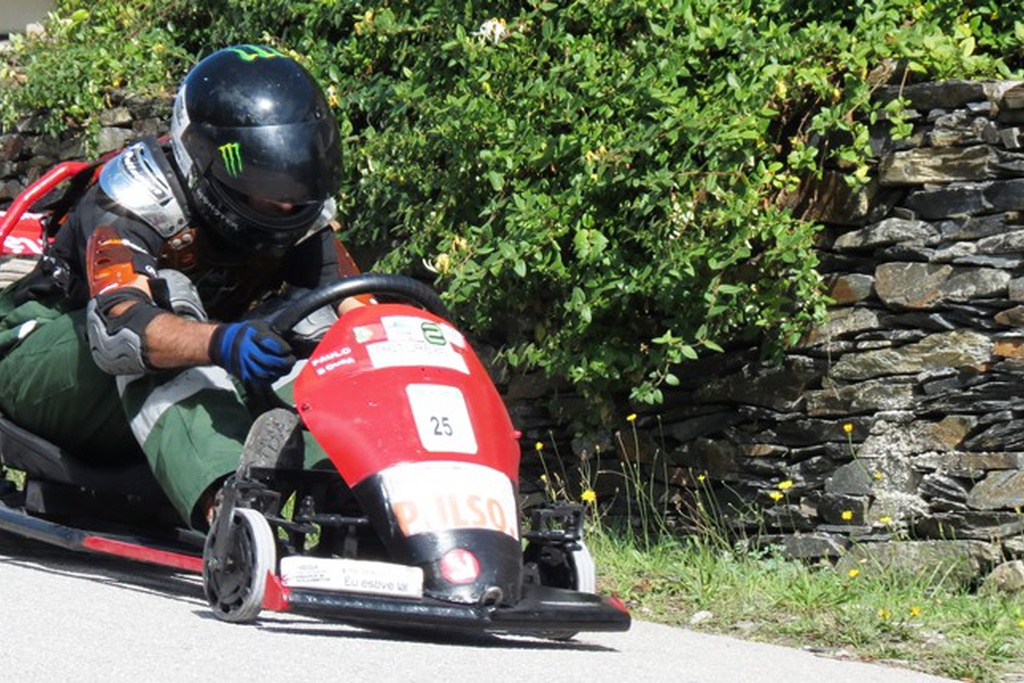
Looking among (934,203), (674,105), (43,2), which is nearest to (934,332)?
(934,203)

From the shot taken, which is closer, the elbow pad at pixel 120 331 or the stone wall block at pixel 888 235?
→ the elbow pad at pixel 120 331

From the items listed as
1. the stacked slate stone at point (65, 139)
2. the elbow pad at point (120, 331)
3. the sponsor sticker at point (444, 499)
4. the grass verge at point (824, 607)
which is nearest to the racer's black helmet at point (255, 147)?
the elbow pad at point (120, 331)

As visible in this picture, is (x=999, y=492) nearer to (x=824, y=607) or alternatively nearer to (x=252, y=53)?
(x=824, y=607)

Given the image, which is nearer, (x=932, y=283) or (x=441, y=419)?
(x=441, y=419)

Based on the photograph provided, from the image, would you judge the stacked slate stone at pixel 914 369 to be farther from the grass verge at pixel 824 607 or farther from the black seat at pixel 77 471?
the black seat at pixel 77 471

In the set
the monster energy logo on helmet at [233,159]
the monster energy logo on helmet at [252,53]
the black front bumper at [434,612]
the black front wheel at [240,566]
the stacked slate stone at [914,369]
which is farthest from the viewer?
the stacked slate stone at [914,369]

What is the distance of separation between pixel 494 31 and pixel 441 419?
314cm

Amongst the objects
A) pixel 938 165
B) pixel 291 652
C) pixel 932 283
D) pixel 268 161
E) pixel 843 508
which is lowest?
pixel 291 652

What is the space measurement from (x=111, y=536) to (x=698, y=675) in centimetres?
198

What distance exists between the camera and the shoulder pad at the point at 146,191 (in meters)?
5.67

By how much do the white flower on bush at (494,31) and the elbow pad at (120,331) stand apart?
2.70 m

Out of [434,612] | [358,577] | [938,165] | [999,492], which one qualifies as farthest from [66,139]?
[434,612]

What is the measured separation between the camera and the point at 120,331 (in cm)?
534

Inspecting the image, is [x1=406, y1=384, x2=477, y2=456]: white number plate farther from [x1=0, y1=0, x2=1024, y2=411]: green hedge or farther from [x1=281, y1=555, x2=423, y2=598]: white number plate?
→ [x1=0, y1=0, x2=1024, y2=411]: green hedge
